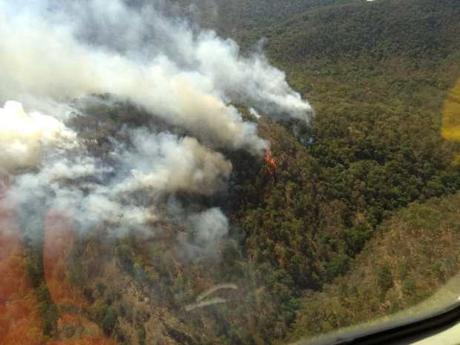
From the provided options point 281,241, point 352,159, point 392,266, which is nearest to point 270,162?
point 281,241

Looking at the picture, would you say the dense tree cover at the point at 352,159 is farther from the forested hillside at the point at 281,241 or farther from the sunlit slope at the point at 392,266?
the sunlit slope at the point at 392,266

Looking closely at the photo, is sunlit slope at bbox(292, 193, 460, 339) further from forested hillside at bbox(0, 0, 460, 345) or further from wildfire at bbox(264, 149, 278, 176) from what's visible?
wildfire at bbox(264, 149, 278, 176)

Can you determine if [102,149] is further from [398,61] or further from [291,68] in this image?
[398,61]

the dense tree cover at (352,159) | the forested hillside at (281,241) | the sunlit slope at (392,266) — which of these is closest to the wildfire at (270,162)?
the forested hillside at (281,241)

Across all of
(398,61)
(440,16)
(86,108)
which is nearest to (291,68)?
(398,61)

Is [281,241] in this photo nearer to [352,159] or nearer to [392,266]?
[392,266]

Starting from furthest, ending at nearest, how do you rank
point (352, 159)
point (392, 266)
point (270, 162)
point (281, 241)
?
point (352, 159), point (270, 162), point (281, 241), point (392, 266)
